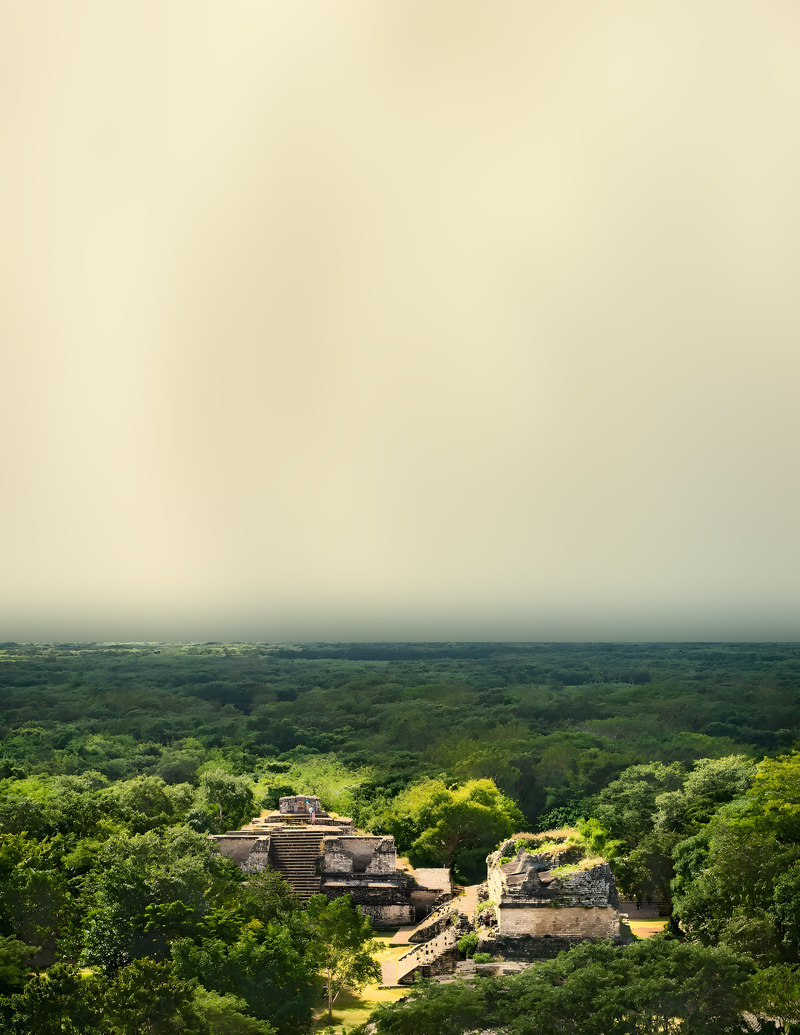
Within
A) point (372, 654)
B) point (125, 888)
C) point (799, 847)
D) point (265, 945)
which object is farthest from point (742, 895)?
point (372, 654)

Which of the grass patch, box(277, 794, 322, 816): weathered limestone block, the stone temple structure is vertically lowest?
the grass patch

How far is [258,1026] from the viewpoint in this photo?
16031mm

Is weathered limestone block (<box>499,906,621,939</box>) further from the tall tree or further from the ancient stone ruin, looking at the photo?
the tall tree

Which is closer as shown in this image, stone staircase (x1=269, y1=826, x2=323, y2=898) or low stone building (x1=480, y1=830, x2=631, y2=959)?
low stone building (x1=480, y1=830, x2=631, y2=959)

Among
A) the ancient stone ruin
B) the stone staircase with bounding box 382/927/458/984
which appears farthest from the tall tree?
the ancient stone ruin

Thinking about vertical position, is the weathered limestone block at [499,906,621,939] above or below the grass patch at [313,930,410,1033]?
above

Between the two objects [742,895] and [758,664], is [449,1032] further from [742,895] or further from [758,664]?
[758,664]

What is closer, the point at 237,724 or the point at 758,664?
the point at 237,724

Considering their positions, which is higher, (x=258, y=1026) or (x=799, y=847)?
(x=799, y=847)

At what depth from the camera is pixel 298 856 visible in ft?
92.1

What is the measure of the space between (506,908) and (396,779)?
77.5ft

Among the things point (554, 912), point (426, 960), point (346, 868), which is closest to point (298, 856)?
point (346, 868)

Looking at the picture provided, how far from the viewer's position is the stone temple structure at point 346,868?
27.1 m

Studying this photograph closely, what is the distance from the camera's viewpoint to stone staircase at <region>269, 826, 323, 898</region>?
2722cm
